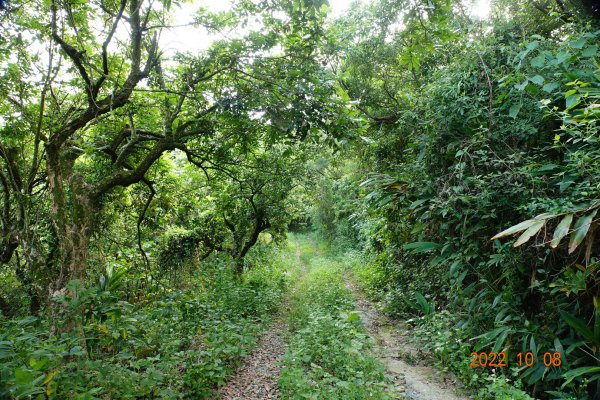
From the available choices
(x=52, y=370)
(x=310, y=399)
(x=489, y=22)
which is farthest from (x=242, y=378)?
(x=489, y=22)

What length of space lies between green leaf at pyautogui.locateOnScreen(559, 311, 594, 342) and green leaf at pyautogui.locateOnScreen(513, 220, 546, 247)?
91cm

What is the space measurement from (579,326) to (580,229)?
939 millimetres

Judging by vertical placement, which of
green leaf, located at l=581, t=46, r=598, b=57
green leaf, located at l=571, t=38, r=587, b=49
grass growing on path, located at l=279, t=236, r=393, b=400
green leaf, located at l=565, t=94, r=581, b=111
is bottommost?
grass growing on path, located at l=279, t=236, r=393, b=400

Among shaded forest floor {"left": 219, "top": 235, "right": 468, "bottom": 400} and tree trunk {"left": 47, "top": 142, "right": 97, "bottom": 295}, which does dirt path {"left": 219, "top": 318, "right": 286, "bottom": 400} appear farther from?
tree trunk {"left": 47, "top": 142, "right": 97, "bottom": 295}

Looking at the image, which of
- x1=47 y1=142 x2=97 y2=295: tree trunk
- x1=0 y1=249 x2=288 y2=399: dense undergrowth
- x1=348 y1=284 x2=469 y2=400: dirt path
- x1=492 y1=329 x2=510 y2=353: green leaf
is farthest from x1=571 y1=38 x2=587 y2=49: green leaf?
x1=47 y1=142 x2=97 y2=295: tree trunk

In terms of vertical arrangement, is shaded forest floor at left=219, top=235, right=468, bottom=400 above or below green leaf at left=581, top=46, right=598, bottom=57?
below

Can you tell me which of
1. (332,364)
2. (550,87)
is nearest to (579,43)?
(550,87)

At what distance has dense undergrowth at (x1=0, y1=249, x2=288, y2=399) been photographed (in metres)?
2.73

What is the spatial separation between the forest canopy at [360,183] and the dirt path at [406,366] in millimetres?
218

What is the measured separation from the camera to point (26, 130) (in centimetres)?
602

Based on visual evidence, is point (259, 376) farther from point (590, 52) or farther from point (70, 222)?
point (590, 52)

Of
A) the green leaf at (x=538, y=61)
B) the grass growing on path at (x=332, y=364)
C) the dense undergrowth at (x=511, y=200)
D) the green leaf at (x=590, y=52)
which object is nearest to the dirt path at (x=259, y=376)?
the grass growing on path at (x=332, y=364)

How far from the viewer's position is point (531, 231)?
307cm

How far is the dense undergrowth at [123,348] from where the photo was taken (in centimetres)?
273
